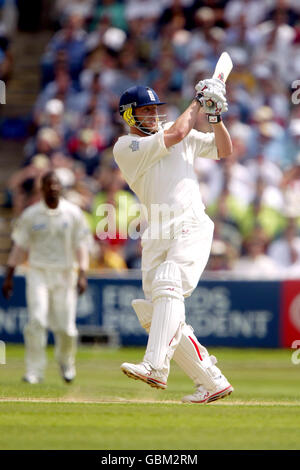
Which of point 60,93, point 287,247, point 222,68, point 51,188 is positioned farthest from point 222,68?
point 60,93

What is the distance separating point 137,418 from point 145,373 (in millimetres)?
570

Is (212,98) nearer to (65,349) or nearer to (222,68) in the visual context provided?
(222,68)

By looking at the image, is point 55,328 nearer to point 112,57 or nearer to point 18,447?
point 18,447

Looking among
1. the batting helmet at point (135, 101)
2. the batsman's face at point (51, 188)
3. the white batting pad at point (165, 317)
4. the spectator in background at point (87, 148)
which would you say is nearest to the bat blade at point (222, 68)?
the batting helmet at point (135, 101)

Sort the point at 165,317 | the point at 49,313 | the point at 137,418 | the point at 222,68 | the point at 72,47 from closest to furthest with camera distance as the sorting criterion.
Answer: the point at 137,418, the point at 165,317, the point at 222,68, the point at 49,313, the point at 72,47

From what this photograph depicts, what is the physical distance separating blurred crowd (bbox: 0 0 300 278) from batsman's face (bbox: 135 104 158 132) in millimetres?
7461

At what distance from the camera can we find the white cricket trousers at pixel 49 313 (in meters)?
12.5

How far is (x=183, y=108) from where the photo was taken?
1844 cm

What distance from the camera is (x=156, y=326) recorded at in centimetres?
829

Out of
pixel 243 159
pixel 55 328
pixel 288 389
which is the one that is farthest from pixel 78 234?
pixel 243 159

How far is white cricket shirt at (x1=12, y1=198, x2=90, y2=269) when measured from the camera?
12758 millimetres

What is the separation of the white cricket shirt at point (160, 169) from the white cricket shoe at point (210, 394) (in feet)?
4.35

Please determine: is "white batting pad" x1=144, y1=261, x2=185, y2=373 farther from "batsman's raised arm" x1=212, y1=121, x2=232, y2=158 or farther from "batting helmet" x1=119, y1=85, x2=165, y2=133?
"batting helmet" x1=119, y1=85, x2=165, y2=133

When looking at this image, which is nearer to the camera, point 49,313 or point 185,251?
point 185,251
